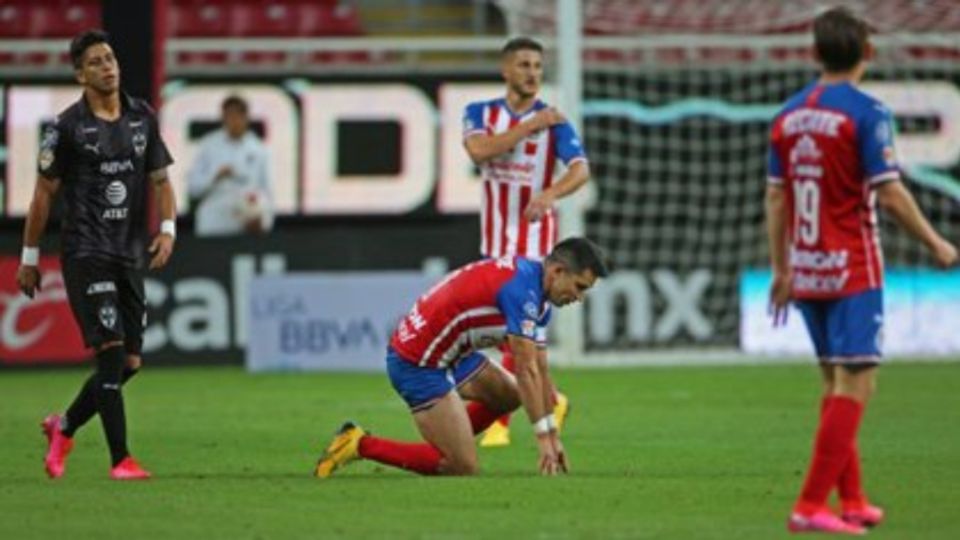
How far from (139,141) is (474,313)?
1.76 m

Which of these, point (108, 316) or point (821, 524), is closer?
point (821, 524)

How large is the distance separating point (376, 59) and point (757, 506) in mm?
14430

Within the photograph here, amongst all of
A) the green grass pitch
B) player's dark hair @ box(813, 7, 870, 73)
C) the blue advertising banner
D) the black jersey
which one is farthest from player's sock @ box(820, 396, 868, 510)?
the blue advertising banner

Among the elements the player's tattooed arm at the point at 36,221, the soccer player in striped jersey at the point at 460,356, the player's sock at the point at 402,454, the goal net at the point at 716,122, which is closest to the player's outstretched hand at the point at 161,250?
the player's tattooed arm at the point at 36,221

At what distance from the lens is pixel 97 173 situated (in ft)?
38.1

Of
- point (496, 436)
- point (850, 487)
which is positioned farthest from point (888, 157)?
point (496, 436)

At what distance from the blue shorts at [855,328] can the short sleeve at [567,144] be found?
4.60 metres

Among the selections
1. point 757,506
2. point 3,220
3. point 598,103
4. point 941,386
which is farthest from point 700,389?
point 757,506

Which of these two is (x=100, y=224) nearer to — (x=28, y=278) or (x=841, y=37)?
(x=28, y=278)

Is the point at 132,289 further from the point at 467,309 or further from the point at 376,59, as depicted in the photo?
the point at 376,59

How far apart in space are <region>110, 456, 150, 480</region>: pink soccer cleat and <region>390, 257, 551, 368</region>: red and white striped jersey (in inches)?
50.1

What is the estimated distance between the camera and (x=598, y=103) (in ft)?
74.2

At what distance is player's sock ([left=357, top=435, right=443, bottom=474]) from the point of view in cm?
1145

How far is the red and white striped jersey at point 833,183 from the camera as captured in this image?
29.2ft
